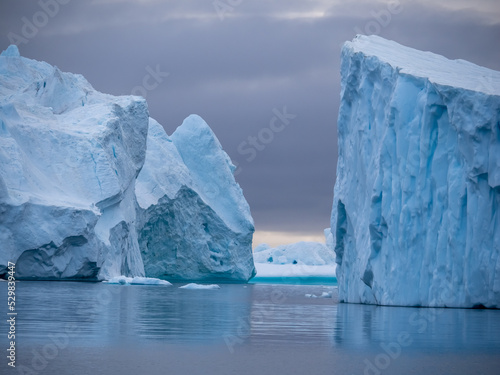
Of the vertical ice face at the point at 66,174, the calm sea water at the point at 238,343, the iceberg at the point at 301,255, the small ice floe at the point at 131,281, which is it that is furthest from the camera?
the iceberg at the point at 301,255

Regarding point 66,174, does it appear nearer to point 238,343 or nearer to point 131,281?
point 131,281

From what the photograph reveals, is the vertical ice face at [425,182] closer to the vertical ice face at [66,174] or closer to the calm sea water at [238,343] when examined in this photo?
the calm sea water at [238,343]

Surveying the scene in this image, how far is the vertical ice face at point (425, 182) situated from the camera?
54.2 ft

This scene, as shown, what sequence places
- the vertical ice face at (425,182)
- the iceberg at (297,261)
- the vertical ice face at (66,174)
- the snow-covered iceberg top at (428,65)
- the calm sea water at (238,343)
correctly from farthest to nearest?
the iceberg at (297,261)
the vertical ice face at (66,174)
the snow-covered iceberg top at (428,65)
the vertical ice face at (425,182)
the calm sea water at (238,343)

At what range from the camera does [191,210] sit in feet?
139

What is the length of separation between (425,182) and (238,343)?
1002 centimetres

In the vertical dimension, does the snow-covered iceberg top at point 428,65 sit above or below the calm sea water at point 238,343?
above

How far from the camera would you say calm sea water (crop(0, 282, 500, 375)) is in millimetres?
6789

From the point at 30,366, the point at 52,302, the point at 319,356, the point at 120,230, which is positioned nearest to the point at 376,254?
the point at 52,302

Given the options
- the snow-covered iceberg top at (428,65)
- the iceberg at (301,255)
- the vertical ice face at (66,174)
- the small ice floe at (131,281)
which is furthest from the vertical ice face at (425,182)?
the iceberg at (301,255)

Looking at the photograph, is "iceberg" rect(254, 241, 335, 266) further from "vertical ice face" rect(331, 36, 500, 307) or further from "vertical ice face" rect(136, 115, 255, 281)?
"vertical ice face" rect(331, 36, 500, 307)

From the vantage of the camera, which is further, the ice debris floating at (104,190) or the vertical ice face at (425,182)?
the ice debris floating at (104,190)

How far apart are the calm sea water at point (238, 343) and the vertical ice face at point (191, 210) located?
26656mm

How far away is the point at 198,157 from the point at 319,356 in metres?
37.7
